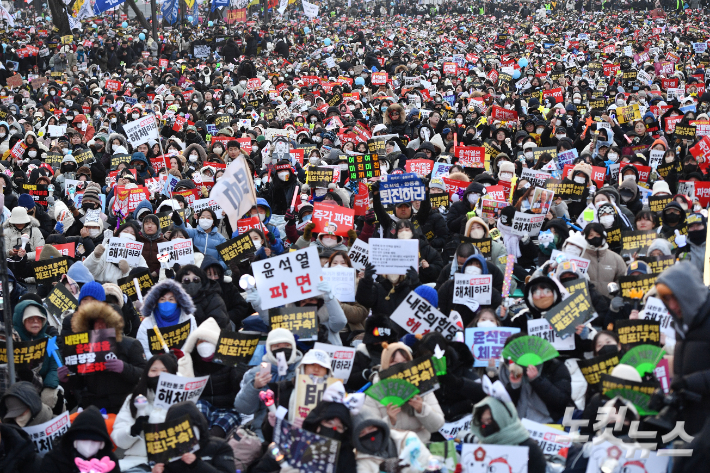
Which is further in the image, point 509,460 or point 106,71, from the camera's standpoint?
point 106,71

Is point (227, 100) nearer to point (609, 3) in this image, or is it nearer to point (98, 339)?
point (98, 339)

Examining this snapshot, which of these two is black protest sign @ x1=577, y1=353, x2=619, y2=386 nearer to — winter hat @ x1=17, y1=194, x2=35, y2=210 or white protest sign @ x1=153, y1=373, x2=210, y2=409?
white protest sign @ x1=153, y1=373, x2=210, y2=409

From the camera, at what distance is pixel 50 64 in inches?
1073

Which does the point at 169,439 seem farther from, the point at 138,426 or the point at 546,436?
the point at 546,436

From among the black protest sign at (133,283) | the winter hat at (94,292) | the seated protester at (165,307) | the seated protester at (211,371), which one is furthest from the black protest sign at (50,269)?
the seated protester at (211,371)

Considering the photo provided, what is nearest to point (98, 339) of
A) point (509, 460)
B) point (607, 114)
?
point (509, 460)

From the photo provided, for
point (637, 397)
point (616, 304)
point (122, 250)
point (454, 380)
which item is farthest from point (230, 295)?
point (637, 397)

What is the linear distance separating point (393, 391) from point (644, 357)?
1.58 m

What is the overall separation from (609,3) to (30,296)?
150 ft

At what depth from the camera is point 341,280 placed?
7.13 metres

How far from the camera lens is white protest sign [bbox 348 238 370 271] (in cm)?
820

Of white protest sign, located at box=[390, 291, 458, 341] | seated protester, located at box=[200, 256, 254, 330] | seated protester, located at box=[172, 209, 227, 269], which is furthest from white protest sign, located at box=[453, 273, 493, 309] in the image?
seated protester, located at box=[172, 209, 227, 269]

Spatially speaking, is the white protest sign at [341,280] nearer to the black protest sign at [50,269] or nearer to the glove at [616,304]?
the glove at [616,304]

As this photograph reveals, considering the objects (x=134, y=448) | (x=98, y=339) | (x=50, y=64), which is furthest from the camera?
(x=50, y=64)
